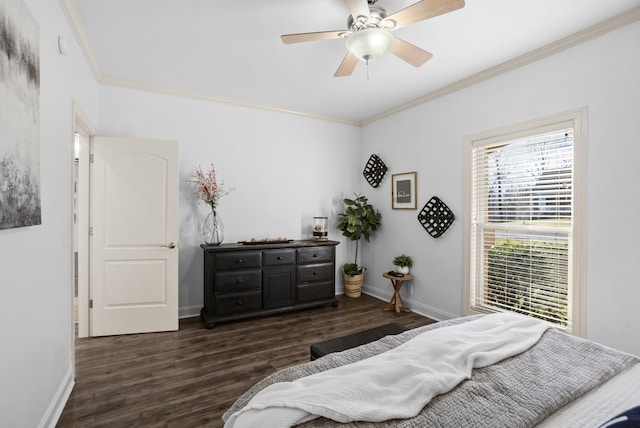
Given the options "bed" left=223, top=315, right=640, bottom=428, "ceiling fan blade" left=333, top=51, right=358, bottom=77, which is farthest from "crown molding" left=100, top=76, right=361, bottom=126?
"bed" left=223, top=315, right=640, bottom=428

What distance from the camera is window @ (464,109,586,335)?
2582 millimetres

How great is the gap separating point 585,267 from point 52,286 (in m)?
3.83

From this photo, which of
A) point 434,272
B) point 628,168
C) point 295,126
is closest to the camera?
point 628,168

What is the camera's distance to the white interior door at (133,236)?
125 inches

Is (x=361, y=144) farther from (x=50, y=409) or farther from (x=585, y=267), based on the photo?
(x=50, y=409)

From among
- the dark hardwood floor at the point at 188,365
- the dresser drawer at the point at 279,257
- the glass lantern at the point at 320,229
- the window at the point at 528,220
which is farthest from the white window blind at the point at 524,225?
the dresser drawer at the point at 279,257

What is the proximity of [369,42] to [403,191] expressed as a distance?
2419 mm

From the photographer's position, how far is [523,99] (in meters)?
2.91

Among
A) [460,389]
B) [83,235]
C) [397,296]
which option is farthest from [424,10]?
[83,235]

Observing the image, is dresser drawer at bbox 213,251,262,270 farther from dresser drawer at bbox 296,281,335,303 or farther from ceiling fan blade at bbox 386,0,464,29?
ceiling fan blade at bbox 386,0,464,29

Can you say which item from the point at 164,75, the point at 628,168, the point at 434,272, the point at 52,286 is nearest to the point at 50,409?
the point at 52,286

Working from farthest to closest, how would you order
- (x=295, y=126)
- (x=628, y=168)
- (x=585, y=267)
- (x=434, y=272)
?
(x=295, y=126) < (x=434, y=272) < (x=585, y=267) < (x=628, y=168)

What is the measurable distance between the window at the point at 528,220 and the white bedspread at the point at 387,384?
4.77 feet

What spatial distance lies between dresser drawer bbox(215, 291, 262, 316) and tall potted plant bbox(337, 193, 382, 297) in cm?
153
